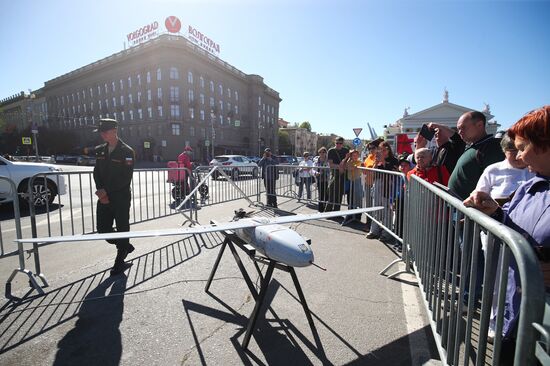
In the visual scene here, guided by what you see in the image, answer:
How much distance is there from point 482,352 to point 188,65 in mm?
57734

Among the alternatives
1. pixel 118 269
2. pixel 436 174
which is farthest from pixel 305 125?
pixel 118 269

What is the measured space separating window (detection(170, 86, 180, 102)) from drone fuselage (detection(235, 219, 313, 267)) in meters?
53.5

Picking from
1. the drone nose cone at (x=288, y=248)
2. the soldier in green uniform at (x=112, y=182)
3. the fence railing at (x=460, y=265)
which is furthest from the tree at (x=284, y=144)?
the drone nose cone at (x=288, y=248)

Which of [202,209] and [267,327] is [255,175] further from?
[267,327]

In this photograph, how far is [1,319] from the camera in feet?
9.68

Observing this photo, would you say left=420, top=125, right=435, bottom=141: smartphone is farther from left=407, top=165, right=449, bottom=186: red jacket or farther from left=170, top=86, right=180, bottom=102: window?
left=170, top=86, right=180, bottom=102: window

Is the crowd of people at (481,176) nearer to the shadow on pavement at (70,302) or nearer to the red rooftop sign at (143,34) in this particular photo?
the shadow on pavement at (70,302)

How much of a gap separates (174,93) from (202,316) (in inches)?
2126

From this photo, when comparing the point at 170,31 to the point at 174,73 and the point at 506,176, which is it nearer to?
the point at 174,73

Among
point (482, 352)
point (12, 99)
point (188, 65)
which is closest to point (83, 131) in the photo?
point (188, 65)

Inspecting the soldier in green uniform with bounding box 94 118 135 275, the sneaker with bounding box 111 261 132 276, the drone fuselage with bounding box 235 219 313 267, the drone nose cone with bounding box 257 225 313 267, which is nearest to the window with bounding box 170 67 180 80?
the soldier in green uniform with bounding box 94 118 135 275

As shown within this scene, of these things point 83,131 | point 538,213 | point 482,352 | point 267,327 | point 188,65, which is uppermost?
point 188,65

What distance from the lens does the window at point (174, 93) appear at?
50.8 metres

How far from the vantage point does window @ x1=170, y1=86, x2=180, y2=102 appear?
5075 cm
